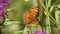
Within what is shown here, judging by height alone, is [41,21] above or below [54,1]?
below

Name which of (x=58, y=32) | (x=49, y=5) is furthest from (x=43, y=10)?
(x=58, y=32)

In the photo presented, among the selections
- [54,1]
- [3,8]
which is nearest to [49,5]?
[54,1]

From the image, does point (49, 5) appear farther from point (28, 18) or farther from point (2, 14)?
point (2, 14)

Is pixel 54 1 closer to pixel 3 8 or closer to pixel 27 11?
pixel 27 11

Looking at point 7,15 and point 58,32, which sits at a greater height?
point 7,15

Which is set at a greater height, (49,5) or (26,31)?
(49,5)

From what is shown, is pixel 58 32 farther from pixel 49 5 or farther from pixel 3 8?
pixel 3 8

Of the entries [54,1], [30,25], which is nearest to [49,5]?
[54,1]
